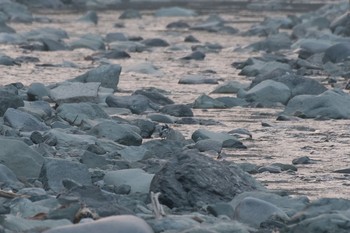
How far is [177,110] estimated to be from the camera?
24.3ft

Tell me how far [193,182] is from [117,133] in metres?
1.63

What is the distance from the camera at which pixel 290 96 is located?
323 inches

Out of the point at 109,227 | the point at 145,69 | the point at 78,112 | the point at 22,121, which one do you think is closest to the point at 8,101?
the point at 78,112

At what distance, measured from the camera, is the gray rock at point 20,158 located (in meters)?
4.77

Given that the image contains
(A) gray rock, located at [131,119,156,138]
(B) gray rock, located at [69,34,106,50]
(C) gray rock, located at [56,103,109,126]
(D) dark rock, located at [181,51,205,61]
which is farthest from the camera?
(B) gray rock, located at [69,34,106,50]

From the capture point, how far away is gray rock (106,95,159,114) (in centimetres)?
749

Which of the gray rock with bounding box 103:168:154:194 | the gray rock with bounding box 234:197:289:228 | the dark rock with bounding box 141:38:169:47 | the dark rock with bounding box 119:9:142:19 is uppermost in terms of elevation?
the gray rock with bounding box 234:197:289:228

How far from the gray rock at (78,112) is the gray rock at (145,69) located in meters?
3.27

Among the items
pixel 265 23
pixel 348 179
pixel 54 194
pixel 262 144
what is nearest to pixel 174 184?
pixel 54 194

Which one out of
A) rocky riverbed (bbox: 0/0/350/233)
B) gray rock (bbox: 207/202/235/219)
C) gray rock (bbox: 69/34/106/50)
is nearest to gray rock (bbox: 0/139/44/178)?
rocky riverbed (bbox: 0/0/350/233)

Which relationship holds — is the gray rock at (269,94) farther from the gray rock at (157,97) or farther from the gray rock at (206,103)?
the gray rock at (157,97)

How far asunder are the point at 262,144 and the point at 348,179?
→ 1.14m

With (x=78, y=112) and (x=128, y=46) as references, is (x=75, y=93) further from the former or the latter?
(x=128, y=46)

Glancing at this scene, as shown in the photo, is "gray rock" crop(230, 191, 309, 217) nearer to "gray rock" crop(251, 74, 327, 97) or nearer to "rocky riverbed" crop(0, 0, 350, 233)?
"rocky riverbed" crop(0, 0, 350, 233)
